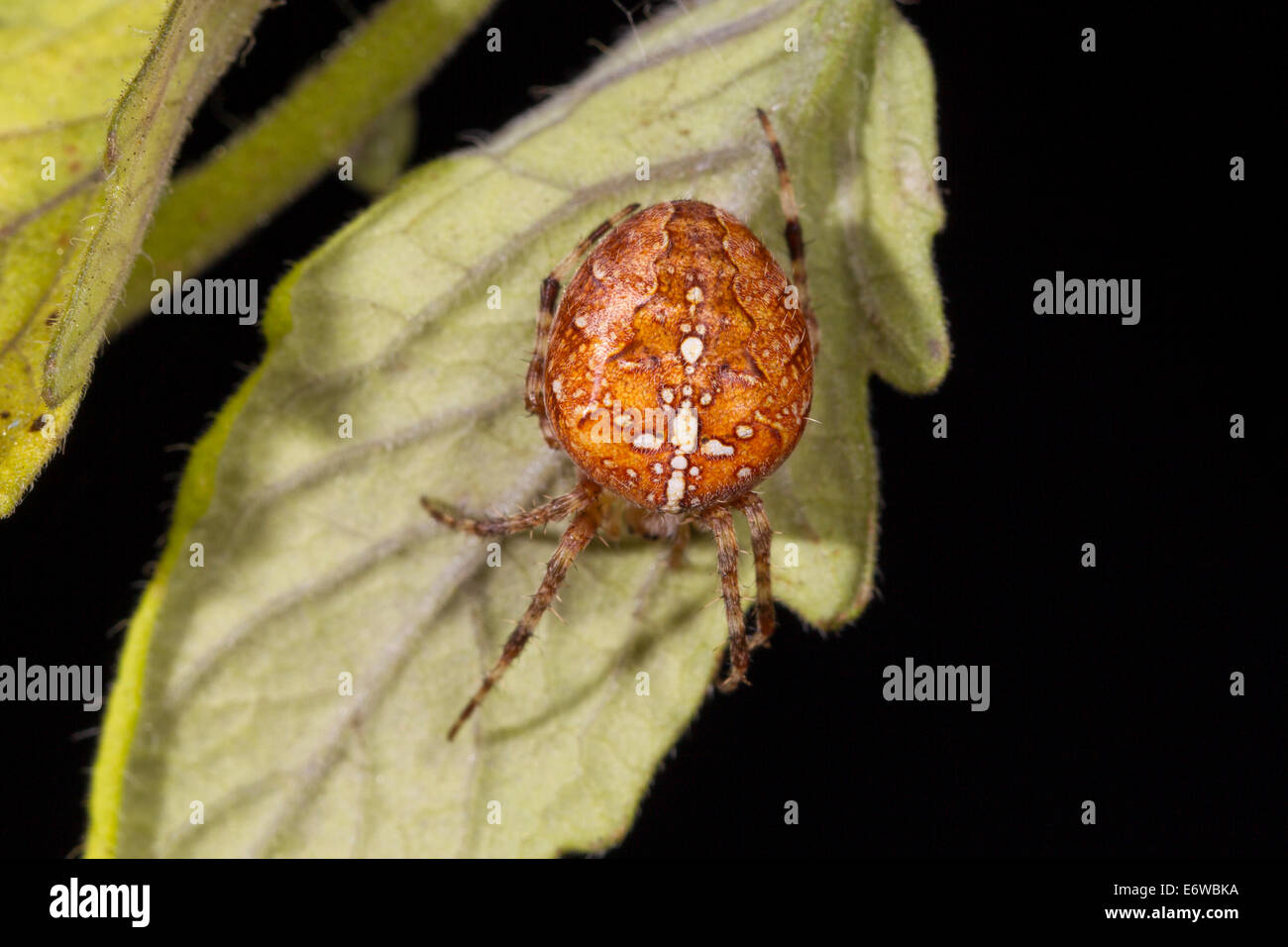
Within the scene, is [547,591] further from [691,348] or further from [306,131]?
[306,131]

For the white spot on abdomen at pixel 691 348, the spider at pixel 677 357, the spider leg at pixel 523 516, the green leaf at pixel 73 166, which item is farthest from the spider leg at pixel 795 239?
the green leaf at pixel 73 166

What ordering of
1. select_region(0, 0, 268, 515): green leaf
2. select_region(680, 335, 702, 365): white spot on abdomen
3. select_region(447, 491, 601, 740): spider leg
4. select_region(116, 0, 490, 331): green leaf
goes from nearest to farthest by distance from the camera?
select_region(0, 0, 268, 515): green leaf, select_region(680, 335, 702, 365): white spot on abdomen, select_region(116, 0, 490, 331): green leaf, select_region(447, 491, 601, 740): spider leg

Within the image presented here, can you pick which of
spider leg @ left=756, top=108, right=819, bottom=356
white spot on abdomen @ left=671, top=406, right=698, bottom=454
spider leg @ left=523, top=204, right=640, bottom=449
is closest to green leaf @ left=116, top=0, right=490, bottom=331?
spider leg @ left=523, top=204, right=640, bottom=449

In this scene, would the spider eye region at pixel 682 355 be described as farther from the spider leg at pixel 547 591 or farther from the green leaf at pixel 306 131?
the green leaf at pixel 306 131

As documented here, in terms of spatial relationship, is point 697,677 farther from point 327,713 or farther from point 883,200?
point 883,200

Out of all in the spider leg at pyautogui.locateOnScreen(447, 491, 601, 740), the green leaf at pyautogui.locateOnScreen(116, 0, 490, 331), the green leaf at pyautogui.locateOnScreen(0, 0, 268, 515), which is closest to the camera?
the green leaf at pyautogui.locateOnScreen(0, 0, 268, 515)

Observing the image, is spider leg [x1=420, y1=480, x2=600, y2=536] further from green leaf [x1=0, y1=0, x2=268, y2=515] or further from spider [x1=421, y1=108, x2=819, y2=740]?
green leaf [x1=0, y1=0, x2=268, y2=515]

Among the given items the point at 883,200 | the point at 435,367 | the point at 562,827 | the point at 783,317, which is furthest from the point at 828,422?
the point at 562,827
